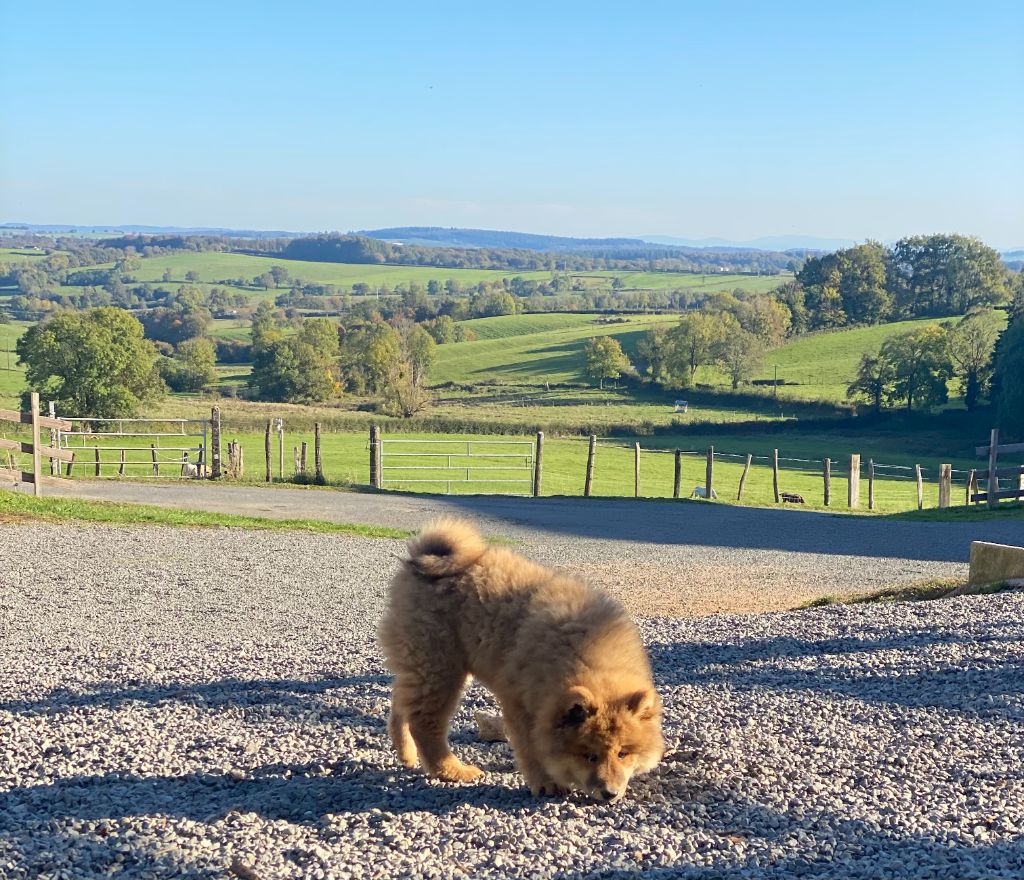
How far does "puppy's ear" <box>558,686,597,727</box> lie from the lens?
4.78m

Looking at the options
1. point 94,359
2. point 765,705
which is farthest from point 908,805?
point 94,359

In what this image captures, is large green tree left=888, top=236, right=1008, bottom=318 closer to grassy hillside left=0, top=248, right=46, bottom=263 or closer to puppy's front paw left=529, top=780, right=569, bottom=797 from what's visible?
puppy's front paw left=529, top=780, right=569, bottom=797

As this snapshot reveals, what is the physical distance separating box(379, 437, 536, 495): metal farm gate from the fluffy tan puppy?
2491cm

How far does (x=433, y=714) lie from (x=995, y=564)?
8402 mm

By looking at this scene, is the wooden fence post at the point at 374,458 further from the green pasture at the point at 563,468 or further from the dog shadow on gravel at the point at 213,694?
the dog shadow on gravel at the point at 213,694

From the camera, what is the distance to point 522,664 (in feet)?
16.7

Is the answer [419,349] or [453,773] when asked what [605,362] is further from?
[453,773]

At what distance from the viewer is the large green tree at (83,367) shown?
56.0 m

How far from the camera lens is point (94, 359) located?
56.3 meters

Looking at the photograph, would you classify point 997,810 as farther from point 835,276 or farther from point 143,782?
point 835,276

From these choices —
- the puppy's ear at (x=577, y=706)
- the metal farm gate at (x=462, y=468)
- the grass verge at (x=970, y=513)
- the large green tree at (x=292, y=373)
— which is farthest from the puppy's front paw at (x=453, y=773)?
the large green tree at (x=292, y=373)

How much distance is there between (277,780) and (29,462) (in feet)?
123

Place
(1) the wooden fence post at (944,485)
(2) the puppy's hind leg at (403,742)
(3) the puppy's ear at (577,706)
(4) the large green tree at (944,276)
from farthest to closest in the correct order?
(4) the large green tree at (944,276) < (1) the wooden fence post at (944,485) < (2) the puppy's hind leg at (403,742) < (3) the puppy's ear at (577,706)

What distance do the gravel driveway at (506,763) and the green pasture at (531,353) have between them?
86.2 metres
